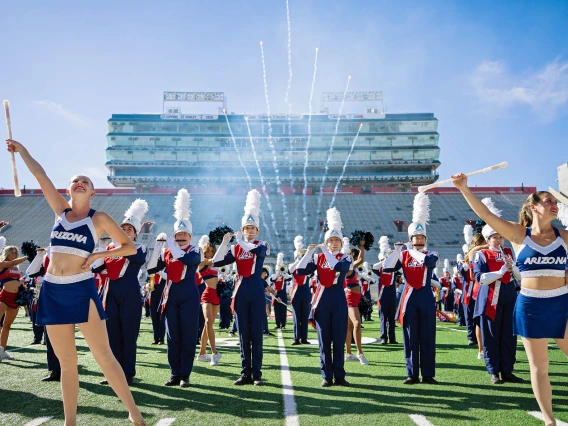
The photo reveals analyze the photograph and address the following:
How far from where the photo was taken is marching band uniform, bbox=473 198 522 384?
17.5 feet

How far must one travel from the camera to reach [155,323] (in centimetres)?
979

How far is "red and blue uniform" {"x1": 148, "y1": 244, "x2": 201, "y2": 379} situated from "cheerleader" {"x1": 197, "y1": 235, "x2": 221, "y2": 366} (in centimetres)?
116

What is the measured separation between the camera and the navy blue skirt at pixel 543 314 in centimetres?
324

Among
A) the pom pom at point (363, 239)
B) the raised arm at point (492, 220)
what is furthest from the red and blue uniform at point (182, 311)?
the raised arm at point (492, 220)

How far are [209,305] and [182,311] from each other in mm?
1774

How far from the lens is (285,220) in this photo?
42281mm

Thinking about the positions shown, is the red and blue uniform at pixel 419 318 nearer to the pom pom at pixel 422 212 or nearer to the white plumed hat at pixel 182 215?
the pom pom at pixel 422 212

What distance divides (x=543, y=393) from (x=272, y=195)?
45940mm

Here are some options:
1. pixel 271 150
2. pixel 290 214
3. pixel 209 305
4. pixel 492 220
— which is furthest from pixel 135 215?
pixel 271 150

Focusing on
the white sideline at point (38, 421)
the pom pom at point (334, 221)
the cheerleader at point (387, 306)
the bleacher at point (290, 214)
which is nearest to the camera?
the white sideline at point (38, 421)

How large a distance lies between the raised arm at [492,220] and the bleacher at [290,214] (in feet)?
98.9

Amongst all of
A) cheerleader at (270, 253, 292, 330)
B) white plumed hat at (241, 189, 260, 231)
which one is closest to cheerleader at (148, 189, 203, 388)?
white plumed hat at (241, 189, 260, 231)

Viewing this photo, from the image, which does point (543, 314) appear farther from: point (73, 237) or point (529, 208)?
point (73, 237)

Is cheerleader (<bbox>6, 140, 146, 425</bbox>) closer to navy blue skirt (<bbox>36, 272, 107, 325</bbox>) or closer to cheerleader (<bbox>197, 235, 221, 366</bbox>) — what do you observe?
navy blue skirt (<bbox>36, 272, 107, 325</bbox>)
